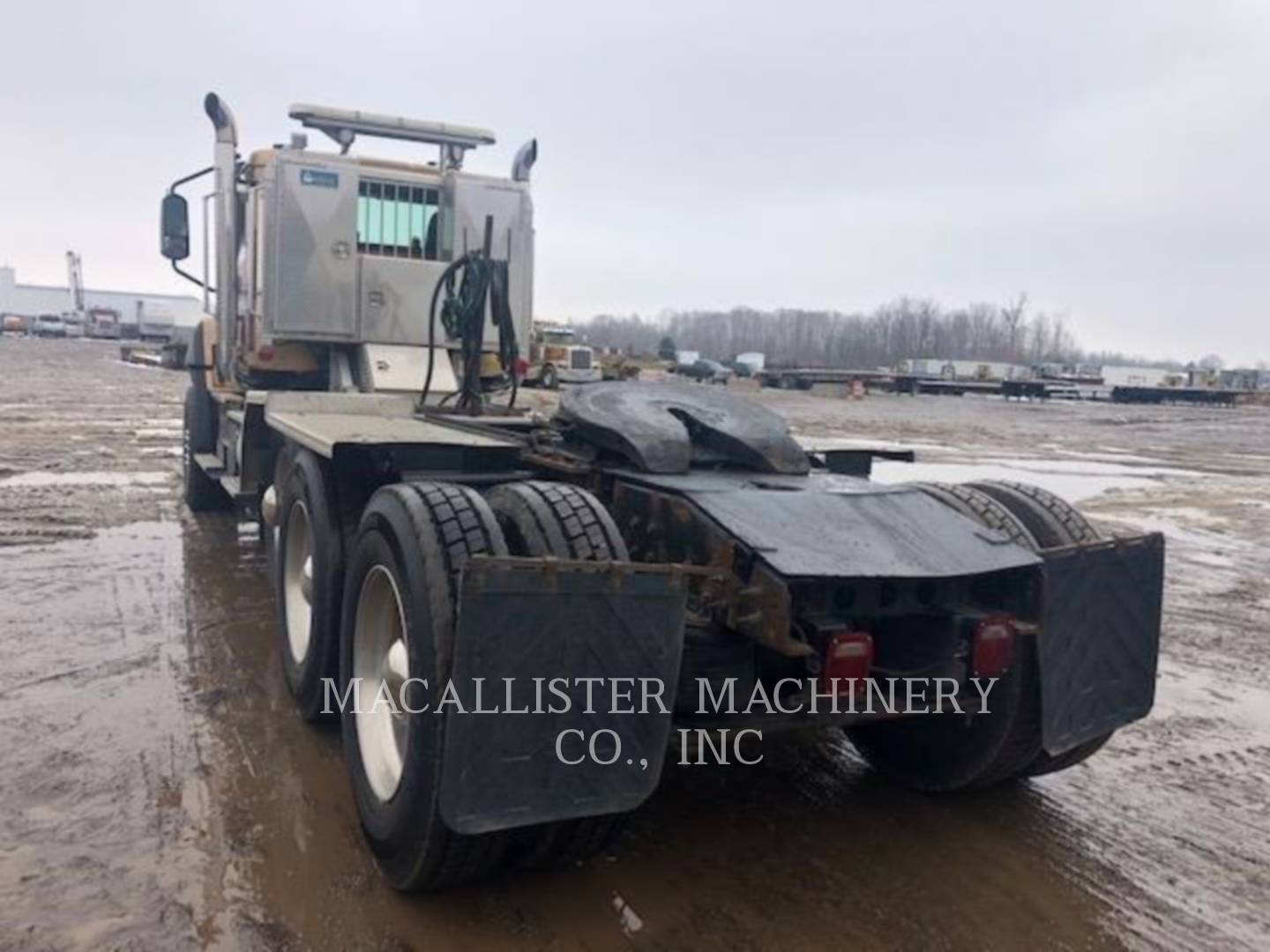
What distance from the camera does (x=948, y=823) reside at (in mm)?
4008

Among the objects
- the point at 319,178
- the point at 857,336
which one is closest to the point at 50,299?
the point at 857,336

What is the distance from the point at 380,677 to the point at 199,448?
6282 millimetres

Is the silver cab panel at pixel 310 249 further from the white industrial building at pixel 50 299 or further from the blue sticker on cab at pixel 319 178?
the white industrial building at pixel 50 299

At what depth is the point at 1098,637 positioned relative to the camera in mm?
3752

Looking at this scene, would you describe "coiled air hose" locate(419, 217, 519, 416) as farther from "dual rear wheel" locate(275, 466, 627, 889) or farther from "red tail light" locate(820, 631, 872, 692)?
"red tail light" locate(820, 631, 872, 692)

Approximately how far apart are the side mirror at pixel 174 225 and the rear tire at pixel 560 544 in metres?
5.94

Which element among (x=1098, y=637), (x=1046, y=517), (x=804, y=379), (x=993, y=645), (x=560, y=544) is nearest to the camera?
(x=560, y=544)

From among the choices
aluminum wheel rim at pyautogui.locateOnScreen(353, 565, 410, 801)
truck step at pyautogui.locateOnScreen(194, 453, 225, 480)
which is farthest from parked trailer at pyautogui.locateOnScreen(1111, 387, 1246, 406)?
aluminum wheel rim at pyautogui.locateOnScreen(353, 565, 410, 801)

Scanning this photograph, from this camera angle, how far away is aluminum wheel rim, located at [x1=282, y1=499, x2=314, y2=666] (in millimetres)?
5020

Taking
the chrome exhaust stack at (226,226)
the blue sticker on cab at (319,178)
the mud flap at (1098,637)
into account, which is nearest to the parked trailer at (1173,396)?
the chrome exhaust stack at (226,226)

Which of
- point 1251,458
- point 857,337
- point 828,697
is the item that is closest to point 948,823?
point 828,697

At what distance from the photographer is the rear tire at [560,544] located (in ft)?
10.3

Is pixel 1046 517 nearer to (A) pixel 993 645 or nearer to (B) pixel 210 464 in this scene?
(A) pixel 993 645

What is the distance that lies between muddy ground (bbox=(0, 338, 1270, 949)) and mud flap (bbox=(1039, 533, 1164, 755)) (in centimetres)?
51
